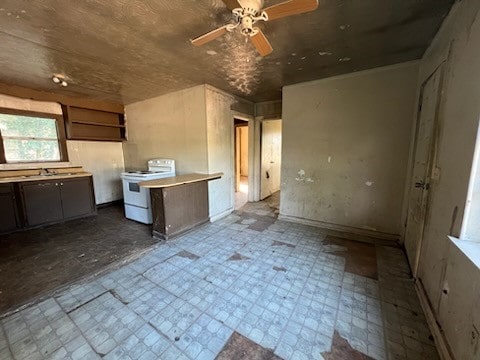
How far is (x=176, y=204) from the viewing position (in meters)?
2.97

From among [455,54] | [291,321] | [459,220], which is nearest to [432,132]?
[455,54]

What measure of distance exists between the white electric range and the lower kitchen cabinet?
0.95 meters

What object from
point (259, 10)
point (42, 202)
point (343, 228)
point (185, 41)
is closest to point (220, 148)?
point (185, 41)

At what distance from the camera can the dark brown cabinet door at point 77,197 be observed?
3609 mm

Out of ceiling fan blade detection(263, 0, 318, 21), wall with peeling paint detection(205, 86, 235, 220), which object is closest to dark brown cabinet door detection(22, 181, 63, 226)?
wall with peeling paint detection(205, 86, 235, 220)

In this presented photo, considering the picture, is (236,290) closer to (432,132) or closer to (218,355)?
(218,355)

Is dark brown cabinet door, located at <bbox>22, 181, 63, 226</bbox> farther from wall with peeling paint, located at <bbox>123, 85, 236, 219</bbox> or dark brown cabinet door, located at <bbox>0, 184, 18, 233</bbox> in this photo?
wall with peeling paint, located at <bbox>123, 85, 236, 219</bbox>

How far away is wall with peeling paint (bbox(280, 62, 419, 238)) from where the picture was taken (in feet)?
8.66

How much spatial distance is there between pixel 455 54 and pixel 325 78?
171 centimetres

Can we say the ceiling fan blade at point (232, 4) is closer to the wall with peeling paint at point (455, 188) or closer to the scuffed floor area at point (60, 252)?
the wall with peeling paint at point (455, 188)

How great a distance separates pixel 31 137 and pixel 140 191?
2.43 metres

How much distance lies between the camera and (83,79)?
3010mm

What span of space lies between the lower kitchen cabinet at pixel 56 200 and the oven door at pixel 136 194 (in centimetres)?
100

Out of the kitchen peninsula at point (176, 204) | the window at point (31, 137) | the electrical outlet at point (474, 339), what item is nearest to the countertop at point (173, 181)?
the kitchen peninsula at point (176, 204)
